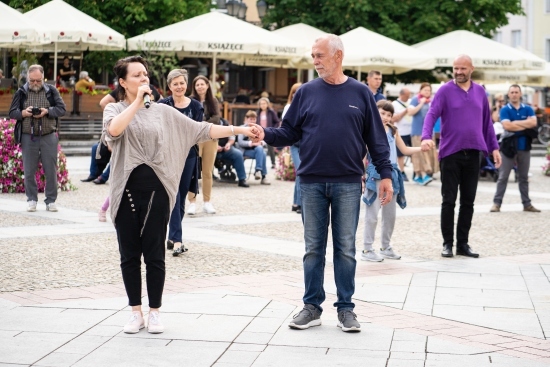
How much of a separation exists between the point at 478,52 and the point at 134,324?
2365 centimetres

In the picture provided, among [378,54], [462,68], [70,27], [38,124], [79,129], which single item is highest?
[70,27]

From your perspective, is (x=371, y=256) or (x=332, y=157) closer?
(x=332, y=157)

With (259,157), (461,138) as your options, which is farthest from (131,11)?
(461,138)

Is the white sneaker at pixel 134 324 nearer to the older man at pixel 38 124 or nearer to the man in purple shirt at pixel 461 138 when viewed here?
the man in purple shirt at pixel 461 138

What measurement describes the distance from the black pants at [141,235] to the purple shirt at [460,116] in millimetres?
4413

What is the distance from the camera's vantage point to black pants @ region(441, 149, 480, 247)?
10.5 meters

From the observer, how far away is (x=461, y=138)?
10453 millimetres

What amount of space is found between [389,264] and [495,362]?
4.00 m

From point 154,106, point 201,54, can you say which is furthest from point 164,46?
point 154,106

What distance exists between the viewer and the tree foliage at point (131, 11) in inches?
1314

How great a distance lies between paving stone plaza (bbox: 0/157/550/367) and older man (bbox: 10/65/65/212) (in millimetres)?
659

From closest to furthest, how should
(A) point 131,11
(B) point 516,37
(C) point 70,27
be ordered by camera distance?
(C) point 70,27 → (A) point 131,11 → (B) point 516,37

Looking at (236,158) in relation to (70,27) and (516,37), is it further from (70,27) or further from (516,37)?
(516,37)

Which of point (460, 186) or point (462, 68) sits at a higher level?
point (462, 68)
